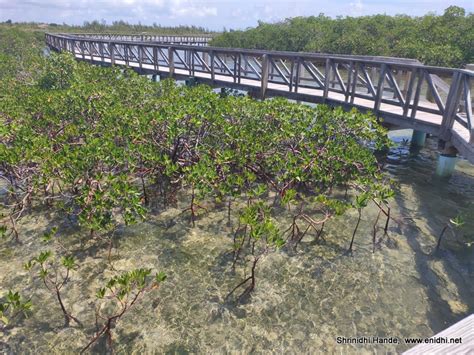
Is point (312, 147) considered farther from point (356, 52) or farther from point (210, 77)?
point (356, 52)

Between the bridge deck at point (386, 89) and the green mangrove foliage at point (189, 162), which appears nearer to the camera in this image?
the green mangrove foliage at point (189, 162)

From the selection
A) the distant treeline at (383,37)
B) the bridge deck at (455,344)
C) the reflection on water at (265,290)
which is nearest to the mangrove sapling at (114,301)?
the reflection on water at (265,290)

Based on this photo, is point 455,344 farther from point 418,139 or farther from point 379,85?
point 418,139

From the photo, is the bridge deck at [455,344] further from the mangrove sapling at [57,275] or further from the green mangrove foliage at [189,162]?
the mangrove sapling at [57,275]

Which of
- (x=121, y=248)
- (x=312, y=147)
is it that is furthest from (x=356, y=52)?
(x=121, y=248)

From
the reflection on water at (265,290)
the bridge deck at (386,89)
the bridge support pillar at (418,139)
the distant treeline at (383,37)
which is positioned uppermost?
the distant treeline at (383,37)
